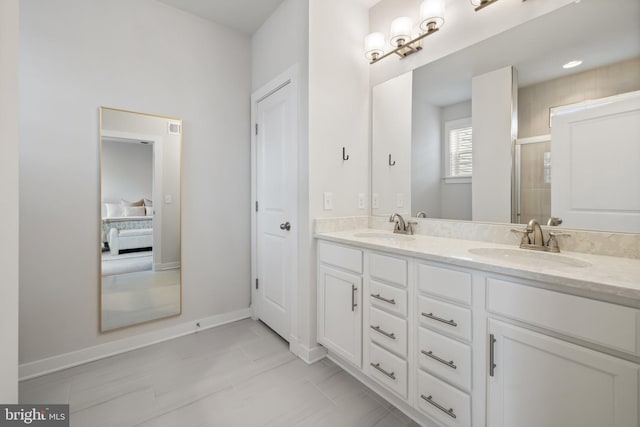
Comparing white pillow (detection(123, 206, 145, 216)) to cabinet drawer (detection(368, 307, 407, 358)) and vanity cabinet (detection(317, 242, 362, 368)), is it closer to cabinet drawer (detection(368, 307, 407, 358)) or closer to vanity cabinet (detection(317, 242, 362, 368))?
vanity cabinet (detection(317, 242, 362, 368))

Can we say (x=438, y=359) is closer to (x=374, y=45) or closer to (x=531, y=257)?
(x=531, y=257)

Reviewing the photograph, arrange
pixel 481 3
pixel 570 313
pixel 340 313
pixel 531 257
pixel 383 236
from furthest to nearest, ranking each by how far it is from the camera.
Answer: pixel 383 236 → pixel 340 313 → pixel 481 3 → pixel 531 257 → pixel 570 313

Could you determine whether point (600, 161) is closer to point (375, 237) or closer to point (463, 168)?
point (463, 168)

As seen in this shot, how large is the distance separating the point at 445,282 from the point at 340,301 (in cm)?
77

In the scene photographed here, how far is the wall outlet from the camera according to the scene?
205cm

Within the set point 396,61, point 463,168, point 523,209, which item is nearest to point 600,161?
point 523,209

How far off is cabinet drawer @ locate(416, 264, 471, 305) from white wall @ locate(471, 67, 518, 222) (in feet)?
2.12

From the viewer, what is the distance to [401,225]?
6.73 ft

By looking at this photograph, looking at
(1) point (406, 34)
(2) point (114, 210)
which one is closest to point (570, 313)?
(1) point (406, 34)

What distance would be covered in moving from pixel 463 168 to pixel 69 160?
8.69ft

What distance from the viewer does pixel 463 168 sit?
1772 mm

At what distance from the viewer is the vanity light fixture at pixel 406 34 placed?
1.72 metres

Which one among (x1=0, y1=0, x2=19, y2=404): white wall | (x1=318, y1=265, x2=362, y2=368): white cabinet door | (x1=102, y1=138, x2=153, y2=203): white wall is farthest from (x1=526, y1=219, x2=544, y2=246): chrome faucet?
(x1=102, y1=138, x2=153, y2=203): white wall

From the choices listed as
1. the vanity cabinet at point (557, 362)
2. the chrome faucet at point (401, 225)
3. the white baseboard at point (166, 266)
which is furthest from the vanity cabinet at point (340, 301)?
the white baseboard at point (166, 266)
